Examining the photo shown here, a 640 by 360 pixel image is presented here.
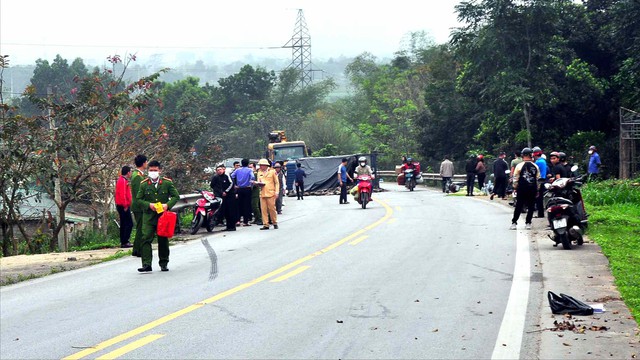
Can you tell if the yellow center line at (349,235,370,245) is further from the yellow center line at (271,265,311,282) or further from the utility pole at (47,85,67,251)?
the utility pole at (47,85,67,251)

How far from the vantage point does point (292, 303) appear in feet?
36.7

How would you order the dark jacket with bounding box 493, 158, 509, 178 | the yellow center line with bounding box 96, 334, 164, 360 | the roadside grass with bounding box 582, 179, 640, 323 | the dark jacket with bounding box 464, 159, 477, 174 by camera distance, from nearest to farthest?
the yellow center line with bounding box 96, 334, 164, 360
the roadside grass with bounding box 582, 179, 640, 323
the dark jacket with bounding box 493, 158, 509, 178
the dark jacket with bounding box 464, 159, 477, 174

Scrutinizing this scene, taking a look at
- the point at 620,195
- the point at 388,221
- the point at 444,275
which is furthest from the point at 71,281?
the point at 620,195

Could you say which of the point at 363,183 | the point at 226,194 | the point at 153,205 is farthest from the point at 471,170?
the point at 153,205

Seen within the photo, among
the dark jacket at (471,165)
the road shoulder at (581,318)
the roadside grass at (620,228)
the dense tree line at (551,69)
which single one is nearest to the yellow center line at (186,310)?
the road shoulder at (581,318)

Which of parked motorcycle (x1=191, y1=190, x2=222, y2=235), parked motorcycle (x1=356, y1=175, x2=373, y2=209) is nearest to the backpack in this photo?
parked motorcycle (x1=191, y1=190, x2=222, y2=235)

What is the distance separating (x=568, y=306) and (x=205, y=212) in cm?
1479

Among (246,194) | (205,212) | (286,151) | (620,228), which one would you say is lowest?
(620,228)

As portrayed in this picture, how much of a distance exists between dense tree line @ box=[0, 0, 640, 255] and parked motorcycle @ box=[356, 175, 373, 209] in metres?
6.77

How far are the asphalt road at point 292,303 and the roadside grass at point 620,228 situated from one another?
47.8 inches

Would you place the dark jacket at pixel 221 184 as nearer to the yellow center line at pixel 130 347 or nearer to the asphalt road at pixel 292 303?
the asphalt road at pixel 292 303

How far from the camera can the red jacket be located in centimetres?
1992

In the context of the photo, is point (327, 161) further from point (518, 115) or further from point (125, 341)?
point (125, 341)

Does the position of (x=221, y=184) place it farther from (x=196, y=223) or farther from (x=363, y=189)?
(x=363, y=189)
